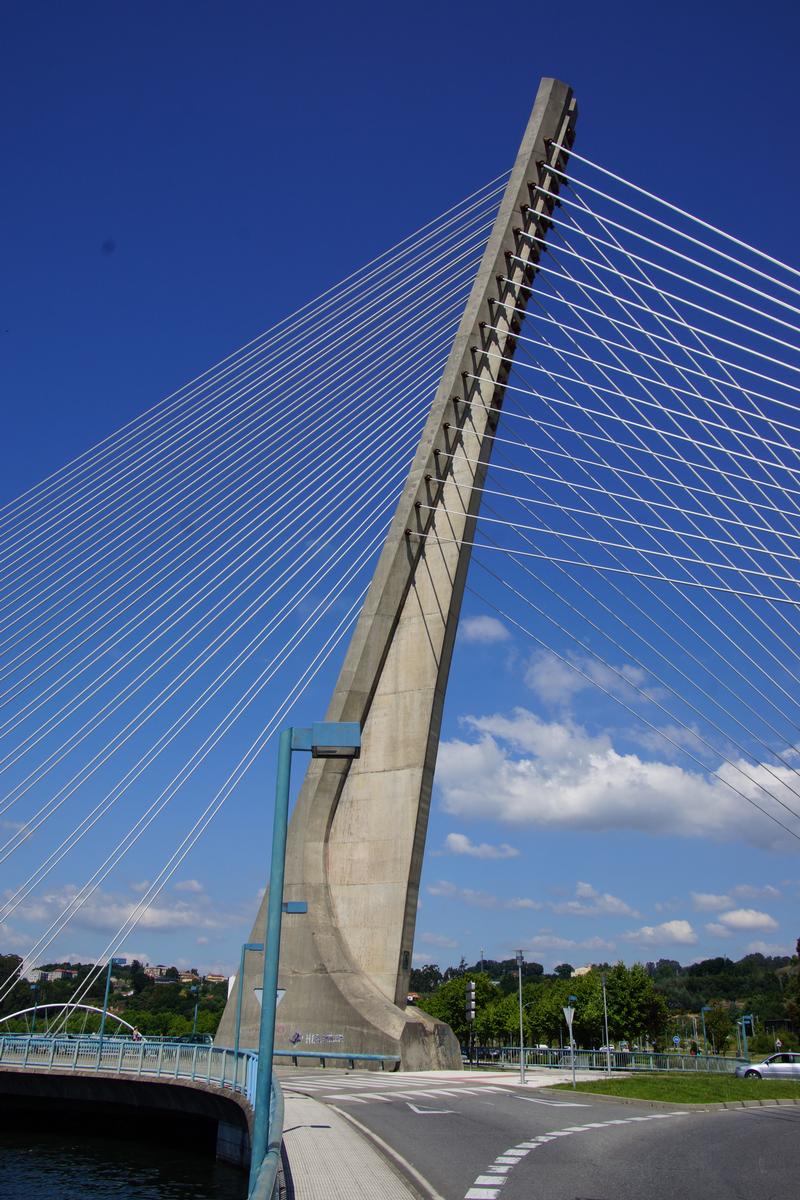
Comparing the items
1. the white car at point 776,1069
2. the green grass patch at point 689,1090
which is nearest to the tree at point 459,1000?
the white car at point 776,1069

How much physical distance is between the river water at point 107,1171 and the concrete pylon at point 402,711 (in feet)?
9.99

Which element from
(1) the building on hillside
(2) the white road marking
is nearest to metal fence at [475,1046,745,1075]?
(2) the white road marking

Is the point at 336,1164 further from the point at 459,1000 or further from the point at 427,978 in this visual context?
the point at 427,978

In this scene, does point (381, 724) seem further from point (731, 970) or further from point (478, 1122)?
point (731, 970)

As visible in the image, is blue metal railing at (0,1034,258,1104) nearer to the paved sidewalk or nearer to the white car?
the paved sidewalk

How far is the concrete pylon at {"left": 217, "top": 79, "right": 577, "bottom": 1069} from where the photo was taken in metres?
22.3

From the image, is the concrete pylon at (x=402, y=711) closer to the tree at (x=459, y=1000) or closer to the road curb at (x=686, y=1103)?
the road curb at (x=686, y=1103)

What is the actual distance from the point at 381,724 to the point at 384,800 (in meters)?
1.89

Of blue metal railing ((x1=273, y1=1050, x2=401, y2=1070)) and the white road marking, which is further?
blue metal railing ((x1=273, y1=1050, x2=401, y2=1070))

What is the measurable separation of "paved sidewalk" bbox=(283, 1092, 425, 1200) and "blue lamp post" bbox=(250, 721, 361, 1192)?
4.00 feet

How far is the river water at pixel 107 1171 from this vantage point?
16.9 meters

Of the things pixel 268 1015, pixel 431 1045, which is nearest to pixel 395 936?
pixel 431 1045

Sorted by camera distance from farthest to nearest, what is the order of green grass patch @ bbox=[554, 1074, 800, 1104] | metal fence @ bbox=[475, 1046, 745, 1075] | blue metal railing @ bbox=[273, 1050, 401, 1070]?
1. metal fence @ bbox=[475, 1046, 745, 1075]
2. blue metal railing @ bbox=[273, 1050, 401, 1070]
3. green grass patch @ bbox=[554, 1074, 800, 1104]

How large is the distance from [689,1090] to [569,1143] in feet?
31.2
